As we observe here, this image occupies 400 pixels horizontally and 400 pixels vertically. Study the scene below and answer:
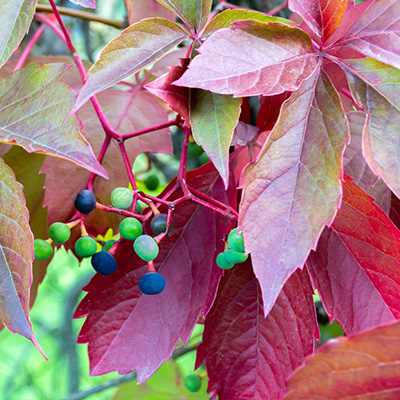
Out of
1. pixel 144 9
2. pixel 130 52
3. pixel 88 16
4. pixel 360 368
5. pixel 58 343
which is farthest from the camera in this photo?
pixel 58 343

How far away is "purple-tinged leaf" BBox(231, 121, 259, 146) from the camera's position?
51 centimetres

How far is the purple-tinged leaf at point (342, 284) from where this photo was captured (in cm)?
48

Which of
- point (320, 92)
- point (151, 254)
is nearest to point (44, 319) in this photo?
point (151, 254)

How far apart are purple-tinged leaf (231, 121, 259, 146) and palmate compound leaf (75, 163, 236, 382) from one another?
80 mm

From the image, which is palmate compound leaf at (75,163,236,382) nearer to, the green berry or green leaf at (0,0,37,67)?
the green berry

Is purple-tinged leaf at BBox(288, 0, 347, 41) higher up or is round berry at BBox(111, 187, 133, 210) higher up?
purple-tinged leaf at BBox(288, 0, 347, 41)

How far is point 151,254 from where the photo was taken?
454 millimetres

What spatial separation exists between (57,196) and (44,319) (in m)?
1.73

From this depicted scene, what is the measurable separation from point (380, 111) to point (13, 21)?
38 centimetres

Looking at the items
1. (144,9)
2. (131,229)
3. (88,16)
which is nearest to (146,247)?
(131,229)

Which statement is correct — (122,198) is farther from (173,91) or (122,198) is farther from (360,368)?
(360,368)

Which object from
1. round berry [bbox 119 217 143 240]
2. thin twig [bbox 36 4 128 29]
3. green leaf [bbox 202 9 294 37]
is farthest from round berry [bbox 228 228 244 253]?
thin twig [bbox 36 4 128 29]

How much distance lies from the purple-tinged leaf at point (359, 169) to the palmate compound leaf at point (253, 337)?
0.44 feet

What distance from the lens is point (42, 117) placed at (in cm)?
44
